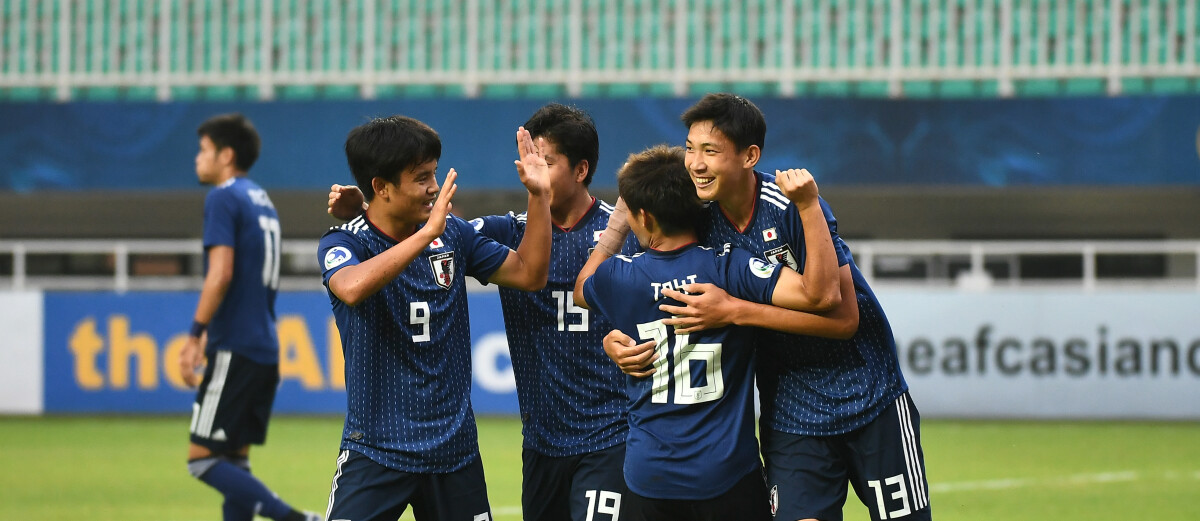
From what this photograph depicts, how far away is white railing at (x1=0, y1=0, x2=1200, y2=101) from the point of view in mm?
17734

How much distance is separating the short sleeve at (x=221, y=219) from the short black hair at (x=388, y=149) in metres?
2.35

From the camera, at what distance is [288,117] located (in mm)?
16797

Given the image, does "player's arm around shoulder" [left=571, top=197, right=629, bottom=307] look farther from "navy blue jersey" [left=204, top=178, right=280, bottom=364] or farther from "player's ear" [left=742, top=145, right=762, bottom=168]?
"navy blue jersey" [left=204, top=178, right=280, bottom=364]

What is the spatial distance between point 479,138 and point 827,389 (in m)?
12.9

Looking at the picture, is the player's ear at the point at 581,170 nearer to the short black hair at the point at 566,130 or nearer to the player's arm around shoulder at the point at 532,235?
the short black hair at the point at 566,130

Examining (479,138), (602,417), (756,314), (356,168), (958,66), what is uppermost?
(958,66)

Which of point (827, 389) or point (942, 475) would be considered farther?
point (942, 475)

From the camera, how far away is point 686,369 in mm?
3742

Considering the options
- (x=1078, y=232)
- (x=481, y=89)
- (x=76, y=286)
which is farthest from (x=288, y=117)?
(x=1078, y=232)

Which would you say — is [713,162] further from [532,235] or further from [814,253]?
[532,235]

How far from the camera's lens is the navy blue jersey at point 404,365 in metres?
3.73

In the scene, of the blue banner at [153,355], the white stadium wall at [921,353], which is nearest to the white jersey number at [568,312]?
the white stadium wall at [921,353]

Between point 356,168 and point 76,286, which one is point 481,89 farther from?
point 356,168

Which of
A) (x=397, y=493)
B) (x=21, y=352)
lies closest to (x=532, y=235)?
(x=397, y=493)
